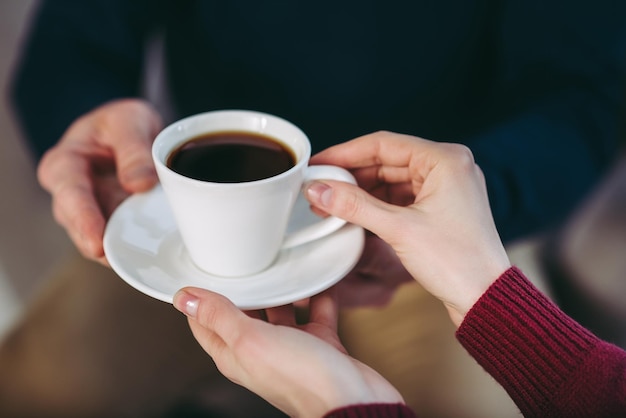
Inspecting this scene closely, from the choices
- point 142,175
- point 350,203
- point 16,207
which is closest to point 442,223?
point 350,203

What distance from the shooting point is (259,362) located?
0.61 m

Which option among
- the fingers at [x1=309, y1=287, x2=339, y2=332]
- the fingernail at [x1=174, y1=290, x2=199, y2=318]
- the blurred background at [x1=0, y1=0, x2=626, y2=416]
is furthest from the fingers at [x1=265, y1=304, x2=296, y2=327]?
the blurred background at [x1=0, y1=0, x2=626, y2=416]

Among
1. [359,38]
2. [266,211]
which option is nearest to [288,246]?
[266,211]

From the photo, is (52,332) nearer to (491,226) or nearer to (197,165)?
(197,165)

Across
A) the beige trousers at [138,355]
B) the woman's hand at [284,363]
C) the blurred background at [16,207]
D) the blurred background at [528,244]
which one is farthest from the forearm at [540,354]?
the blurred background at [16,207]

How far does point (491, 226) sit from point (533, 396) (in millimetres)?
203

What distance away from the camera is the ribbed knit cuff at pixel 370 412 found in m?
0.60

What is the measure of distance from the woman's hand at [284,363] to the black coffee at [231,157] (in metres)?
0.16

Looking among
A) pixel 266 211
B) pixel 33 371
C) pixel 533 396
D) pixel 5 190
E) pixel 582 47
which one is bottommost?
pixel 33 371

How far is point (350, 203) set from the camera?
710mm

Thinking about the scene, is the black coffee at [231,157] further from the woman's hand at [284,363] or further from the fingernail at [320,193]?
the woman's hand at [284,363]

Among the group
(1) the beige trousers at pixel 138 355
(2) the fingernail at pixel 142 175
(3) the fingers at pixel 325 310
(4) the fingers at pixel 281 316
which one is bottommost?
(1) the beige trousers at pixel 138 355

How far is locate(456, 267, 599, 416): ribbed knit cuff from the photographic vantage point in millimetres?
680

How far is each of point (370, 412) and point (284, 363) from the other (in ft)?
0.33
